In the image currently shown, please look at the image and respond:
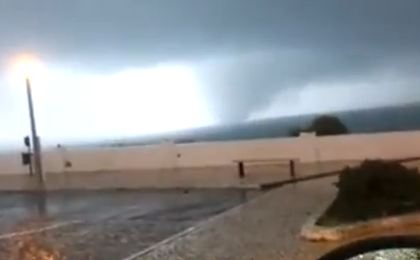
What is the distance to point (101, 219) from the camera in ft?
46.4

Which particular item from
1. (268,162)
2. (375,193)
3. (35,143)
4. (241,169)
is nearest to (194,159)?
(268,162)

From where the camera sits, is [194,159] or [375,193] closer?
[375,193]

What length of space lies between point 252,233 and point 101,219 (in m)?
4.33

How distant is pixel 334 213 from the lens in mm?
10484

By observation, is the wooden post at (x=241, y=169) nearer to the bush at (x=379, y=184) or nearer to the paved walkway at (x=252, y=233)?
the paved walkway at (x=252, y=233)

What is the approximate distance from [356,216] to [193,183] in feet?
30.1

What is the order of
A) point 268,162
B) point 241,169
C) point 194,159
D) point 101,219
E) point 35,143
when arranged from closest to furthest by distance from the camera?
point 101,219, point 241,169, point 268,162, point 35,143, point 194,159

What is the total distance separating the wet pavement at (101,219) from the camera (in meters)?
11.2

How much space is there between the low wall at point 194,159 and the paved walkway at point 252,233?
4.48m

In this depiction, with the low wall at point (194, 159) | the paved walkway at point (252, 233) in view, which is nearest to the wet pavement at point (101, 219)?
the paved walkway at point (252, 233)

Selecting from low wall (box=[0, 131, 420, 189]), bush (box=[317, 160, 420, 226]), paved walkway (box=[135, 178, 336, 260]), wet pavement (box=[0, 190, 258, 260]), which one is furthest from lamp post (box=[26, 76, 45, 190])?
bush (box=[317, 160, 420, 226])

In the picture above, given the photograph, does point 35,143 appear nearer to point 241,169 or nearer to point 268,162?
point 241,169

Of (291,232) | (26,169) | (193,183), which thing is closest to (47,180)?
(26,169)

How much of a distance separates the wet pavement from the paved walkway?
0.53m
